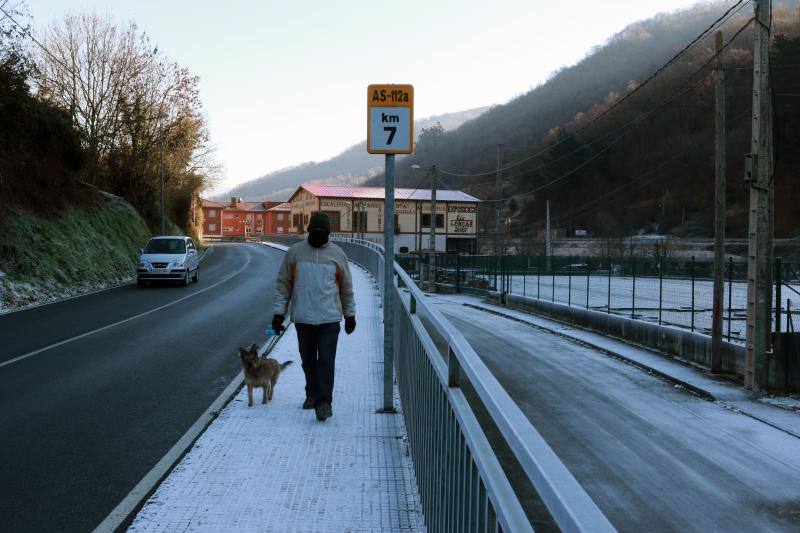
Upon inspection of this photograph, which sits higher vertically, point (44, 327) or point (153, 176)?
point (153, 176)

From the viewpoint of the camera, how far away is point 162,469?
542cm

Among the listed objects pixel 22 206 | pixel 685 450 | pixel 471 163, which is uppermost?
pixel 471 163

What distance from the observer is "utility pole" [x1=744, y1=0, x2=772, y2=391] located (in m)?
12.4

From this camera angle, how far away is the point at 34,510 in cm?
459

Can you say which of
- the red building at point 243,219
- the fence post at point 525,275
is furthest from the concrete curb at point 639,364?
the red building at point 243,219

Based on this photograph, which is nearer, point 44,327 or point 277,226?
point 44,327

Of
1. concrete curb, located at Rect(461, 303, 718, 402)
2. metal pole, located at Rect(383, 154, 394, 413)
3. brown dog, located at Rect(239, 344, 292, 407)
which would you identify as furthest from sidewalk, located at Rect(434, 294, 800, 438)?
brown dog, located at Rect(239, 344, 292, 407)

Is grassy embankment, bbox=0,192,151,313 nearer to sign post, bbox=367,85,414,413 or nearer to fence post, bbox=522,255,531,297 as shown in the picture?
sign post, bbox=367,85,414,413

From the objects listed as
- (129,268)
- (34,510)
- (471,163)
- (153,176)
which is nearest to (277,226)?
(471,163)

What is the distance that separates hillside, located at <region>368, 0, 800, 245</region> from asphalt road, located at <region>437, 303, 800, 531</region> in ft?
200

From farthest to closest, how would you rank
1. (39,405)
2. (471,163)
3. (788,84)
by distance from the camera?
(471,163) < (788,84) < (39,405)

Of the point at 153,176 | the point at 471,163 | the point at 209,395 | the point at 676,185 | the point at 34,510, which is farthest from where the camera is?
the point at 471,163

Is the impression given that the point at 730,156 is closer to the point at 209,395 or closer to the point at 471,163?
the point at 471,163

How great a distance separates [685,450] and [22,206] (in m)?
24.5
